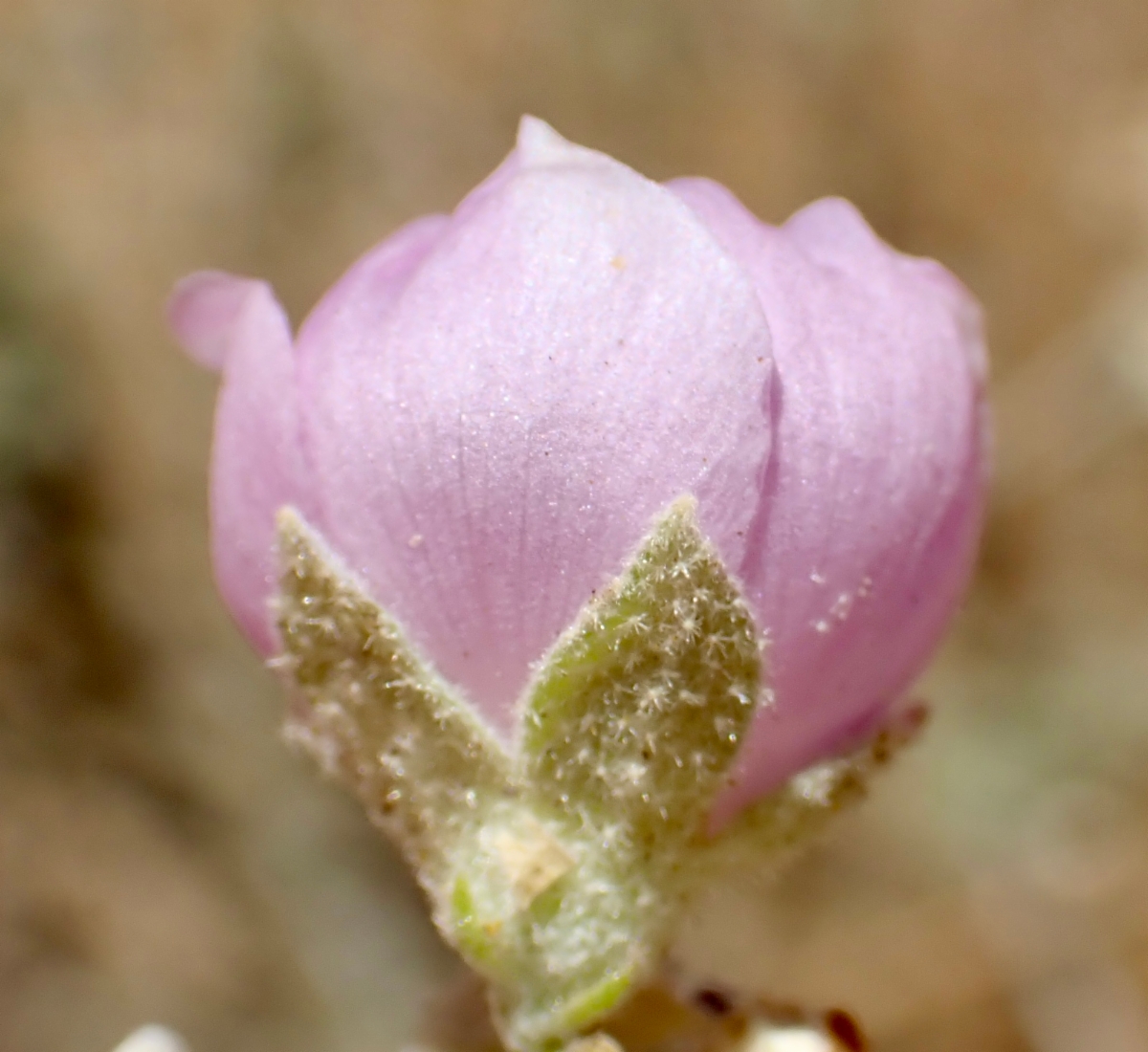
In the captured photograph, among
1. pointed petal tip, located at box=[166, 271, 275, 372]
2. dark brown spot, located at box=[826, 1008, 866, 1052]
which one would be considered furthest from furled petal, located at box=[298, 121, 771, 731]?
dark brown spot, located at box=[826, 1008, 866, 1052]

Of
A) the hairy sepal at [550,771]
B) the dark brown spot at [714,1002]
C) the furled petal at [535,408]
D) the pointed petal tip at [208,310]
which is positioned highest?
the pointed petal tip at [208,310]

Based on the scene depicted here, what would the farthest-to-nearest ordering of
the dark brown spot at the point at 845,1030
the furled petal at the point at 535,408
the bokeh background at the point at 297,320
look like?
the bokeh background at the point at 297,320, the dark brown spot at the point at 845,1030, the furled petal at the point at 535,408

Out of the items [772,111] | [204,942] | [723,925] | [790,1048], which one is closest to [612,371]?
[790,1048]

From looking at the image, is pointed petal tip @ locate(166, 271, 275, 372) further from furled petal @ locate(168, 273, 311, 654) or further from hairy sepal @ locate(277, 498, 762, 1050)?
hairy sepal @ locate(277, 498, 762, 1050)

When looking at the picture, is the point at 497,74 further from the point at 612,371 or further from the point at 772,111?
the point at 612,371

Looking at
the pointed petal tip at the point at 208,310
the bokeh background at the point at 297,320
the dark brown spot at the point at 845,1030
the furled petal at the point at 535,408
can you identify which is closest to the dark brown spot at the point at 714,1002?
the dark brown spot at the point at 845,1030

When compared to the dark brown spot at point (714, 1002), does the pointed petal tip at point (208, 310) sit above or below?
above

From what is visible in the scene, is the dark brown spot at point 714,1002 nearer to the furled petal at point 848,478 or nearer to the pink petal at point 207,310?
the furled petal at point 848,478
